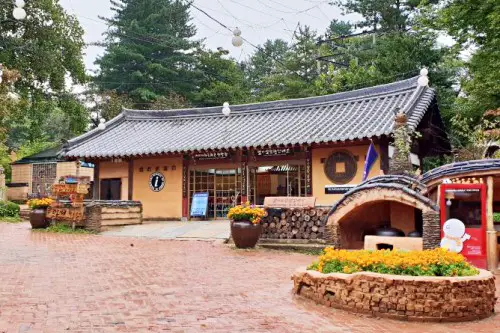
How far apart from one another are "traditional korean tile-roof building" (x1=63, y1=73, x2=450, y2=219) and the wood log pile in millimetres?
3726

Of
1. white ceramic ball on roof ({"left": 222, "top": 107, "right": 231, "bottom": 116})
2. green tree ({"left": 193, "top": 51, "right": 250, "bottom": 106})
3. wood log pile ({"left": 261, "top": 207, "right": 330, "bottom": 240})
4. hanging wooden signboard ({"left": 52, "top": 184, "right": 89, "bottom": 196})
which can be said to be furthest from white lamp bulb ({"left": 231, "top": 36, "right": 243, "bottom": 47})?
green tree ({"left": 193, "top": 51, "right": 250, "bottom": 106})

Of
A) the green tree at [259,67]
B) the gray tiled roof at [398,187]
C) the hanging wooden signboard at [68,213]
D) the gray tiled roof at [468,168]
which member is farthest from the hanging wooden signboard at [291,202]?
the green tree at [259,67]

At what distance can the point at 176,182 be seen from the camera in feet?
62.0

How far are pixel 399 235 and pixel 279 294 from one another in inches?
144

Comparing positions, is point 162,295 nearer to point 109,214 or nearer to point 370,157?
point 370,157

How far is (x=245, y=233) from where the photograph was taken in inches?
463

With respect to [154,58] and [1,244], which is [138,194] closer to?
[1,244]

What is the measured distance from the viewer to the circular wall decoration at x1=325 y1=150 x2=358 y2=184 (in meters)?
15.6

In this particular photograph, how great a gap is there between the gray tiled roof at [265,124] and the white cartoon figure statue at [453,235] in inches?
213

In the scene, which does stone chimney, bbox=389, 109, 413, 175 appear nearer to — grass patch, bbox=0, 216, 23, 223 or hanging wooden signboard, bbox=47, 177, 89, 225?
hanging wooden signboard, bbox=47, 177, 89, 225

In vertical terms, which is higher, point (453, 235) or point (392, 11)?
point (392, 11)

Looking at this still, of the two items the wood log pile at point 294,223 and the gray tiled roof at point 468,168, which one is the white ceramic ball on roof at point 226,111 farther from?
the gray tiled roof at point 468,168

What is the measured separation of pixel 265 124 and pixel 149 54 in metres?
21.9

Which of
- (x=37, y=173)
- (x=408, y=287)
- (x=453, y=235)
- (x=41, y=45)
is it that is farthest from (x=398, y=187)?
(x=37, y=173)
